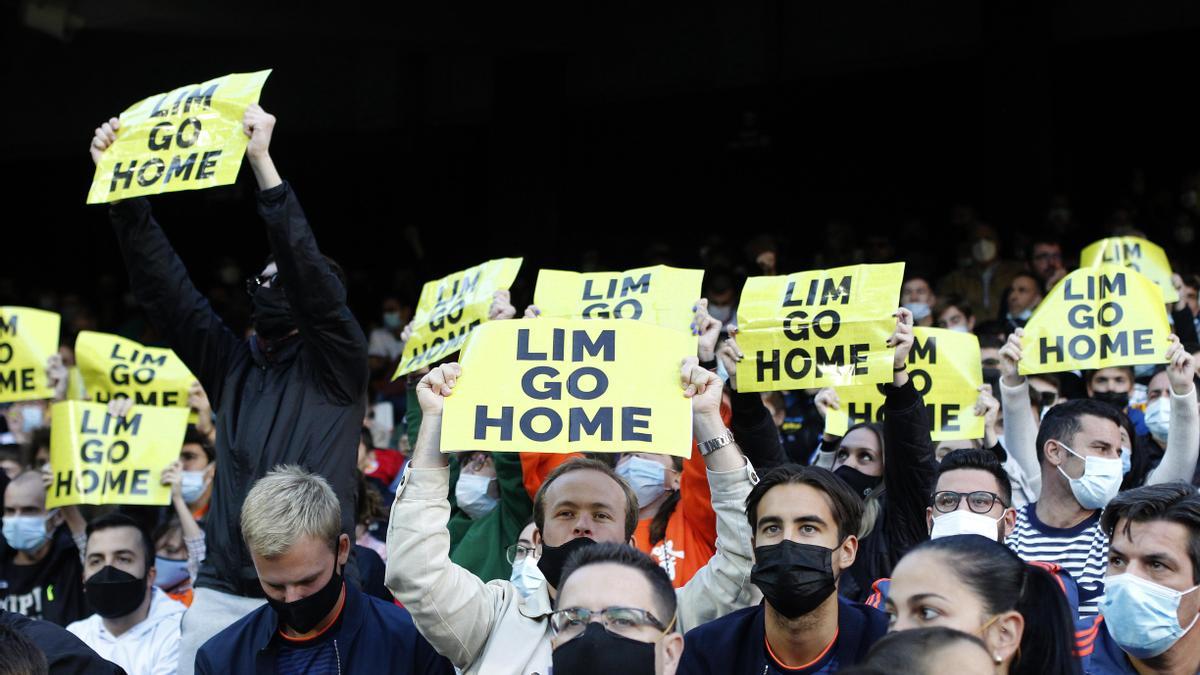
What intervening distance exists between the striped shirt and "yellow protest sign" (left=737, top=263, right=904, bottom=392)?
80cm

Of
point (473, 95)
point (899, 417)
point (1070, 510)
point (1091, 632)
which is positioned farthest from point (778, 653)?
point (473, 95)

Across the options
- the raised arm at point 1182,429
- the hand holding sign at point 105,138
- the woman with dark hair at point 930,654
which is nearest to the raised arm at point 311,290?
the hand holding sign at point 105,138

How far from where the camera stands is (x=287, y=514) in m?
4.73

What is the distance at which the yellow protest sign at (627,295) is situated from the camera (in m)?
6.64

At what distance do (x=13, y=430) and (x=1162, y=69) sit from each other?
37.8 feet

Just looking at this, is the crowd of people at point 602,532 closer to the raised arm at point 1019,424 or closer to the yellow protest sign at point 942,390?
the raised arm at point 1019,424

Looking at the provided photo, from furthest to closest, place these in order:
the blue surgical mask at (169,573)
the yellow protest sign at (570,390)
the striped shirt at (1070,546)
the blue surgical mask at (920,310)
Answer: the blue surgical mask at (920,310) < the blue surgical mask at (169,573) < the striped shirt at (1070,546) < the yellow protest sign at (570,390)

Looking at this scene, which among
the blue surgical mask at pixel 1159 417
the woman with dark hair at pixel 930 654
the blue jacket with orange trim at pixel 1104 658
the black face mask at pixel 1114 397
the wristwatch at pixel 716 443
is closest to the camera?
the woman with dark hair at pixel 930 654

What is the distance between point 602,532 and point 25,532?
4339mm

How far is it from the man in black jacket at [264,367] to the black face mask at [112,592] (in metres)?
1.06

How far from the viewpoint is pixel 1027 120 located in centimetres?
1552

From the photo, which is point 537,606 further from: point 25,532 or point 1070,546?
point 25,532

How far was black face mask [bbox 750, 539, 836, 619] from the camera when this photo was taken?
4.35 m

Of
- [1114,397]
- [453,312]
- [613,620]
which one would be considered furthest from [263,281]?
[1114,397]
